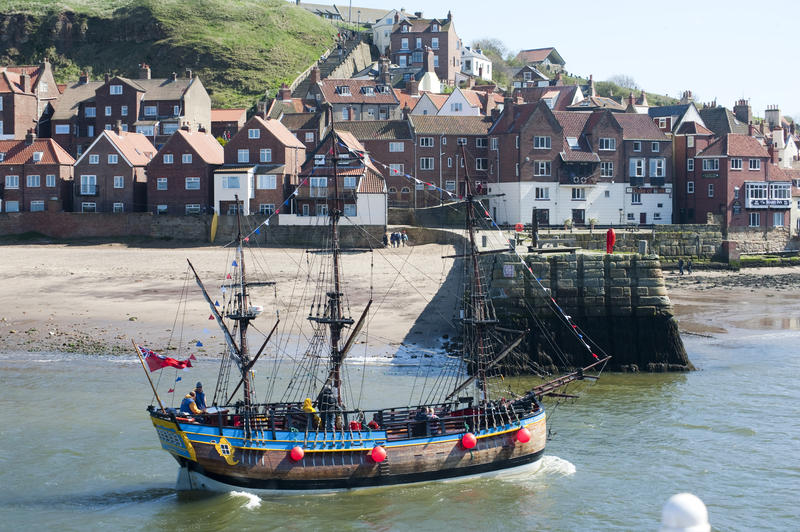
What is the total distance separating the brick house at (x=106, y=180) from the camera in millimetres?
70500

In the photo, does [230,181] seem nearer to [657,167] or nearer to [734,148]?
[657,167]

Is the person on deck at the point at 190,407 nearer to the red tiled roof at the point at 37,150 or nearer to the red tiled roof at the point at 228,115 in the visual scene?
the red tiled roof at the point at 37,150

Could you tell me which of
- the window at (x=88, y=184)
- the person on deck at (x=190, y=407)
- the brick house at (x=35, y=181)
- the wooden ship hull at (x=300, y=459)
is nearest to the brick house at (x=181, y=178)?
the window at (x=88, y=184)

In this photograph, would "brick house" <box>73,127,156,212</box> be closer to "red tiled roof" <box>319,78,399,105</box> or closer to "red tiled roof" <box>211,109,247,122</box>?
"red tiled roof" <box>211,109,247,122</box>

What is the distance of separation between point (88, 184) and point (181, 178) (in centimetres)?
792

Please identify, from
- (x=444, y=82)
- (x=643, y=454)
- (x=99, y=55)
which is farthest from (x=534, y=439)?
(x=99, y=55)

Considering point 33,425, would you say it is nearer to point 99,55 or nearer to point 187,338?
point 187,338

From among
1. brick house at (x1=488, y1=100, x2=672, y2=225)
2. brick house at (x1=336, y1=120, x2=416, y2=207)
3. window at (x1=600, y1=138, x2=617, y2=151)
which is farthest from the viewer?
brick house at (x1=336, y1=120, x2=416, y2=207)

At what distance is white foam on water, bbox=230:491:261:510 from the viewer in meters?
23.7

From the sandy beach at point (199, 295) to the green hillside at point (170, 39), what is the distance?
56135 millimetres

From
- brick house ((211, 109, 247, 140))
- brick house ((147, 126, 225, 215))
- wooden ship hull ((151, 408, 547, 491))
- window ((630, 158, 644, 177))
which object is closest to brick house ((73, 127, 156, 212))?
brick house ((147, 126, 225, 215))

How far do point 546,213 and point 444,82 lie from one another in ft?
169

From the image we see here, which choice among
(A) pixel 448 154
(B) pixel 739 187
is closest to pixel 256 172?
(A) pixel 448 154

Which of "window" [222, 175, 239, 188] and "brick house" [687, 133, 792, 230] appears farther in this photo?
"brick house" [687, 133, 792, 230]
